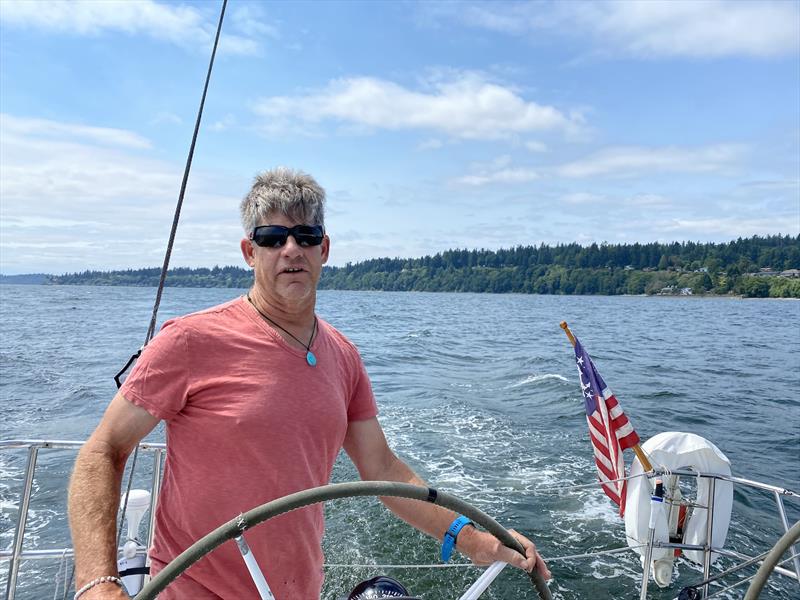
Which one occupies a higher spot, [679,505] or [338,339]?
[338,339]

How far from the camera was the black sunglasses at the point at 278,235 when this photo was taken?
6.10 ft

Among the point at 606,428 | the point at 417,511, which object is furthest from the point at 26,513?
the point at 606,428

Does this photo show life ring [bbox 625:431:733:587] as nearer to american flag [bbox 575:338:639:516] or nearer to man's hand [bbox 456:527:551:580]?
american flag [bbox 575:338:639:516]

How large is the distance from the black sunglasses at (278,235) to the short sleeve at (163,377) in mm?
363

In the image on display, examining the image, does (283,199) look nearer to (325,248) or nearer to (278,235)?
(278,235)

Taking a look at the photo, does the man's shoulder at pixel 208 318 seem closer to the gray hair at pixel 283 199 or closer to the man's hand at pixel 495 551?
the gray hair at pixel 283 199

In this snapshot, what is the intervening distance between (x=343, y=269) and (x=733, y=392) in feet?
443

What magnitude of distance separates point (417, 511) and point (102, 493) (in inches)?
38.1

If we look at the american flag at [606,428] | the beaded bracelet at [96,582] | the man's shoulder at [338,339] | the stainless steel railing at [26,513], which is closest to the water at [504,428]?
the american flag at [606,428]

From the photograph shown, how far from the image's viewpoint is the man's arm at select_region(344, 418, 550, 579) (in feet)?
5.51

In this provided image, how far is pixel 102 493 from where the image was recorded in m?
1.50

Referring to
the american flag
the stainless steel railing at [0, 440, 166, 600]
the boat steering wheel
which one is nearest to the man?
the boat steering wheel

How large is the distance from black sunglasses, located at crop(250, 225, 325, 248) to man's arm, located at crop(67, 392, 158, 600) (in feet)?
1.95

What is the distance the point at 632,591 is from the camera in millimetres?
5789
